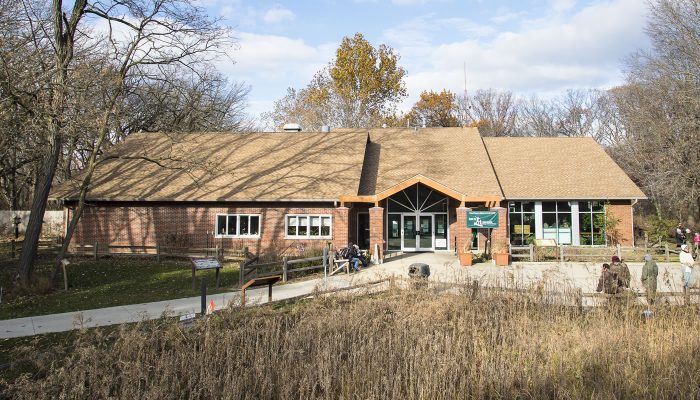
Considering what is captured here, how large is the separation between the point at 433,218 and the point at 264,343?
19325 millimetres

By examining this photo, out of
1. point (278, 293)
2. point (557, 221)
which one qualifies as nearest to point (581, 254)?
point (557, 221)

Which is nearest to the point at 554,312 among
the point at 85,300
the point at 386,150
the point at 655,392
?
the point at 655,392

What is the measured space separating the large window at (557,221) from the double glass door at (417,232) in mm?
5920

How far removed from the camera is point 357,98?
48.0 metres

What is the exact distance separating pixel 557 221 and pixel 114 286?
21068 millimetres

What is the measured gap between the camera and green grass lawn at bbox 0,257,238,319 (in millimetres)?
13805

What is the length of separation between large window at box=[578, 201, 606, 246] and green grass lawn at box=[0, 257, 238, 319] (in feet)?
57.9

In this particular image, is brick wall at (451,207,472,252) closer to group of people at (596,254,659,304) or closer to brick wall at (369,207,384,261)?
brick wall at (369,207,384,261)

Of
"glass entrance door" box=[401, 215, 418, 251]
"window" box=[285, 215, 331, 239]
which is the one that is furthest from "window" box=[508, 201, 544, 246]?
"window" box=[285, 215, 331, 239]

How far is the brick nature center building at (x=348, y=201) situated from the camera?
24.9 m

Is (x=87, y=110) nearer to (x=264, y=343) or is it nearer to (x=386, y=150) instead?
(x=264, y=343)

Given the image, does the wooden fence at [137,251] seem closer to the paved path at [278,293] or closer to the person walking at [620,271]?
the paved path at [278,293]

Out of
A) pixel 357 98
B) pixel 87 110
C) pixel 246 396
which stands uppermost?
pixel 357 98

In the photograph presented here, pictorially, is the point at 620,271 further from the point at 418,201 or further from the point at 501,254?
the point at 418,201
